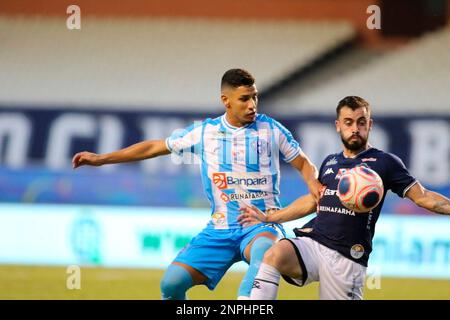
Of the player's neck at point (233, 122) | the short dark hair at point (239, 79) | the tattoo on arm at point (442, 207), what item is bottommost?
the tattoo on arm at point (442, 207)

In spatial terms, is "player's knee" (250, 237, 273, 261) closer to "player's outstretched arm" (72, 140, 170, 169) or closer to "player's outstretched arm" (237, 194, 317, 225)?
"player's outstretched arm" (237, 194, 317, 225)

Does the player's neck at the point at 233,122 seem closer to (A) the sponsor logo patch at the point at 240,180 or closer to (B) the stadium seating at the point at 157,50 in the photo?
(A) the sponsor logo patch at the point at 240,180

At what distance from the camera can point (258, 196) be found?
6684 millimetres

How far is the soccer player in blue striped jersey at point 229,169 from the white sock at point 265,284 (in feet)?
2.08

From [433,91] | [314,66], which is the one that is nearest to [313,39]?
[314,66]

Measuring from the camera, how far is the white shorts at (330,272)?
589 centimetres

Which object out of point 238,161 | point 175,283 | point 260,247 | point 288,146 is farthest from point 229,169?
point 175,283

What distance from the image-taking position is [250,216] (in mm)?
6289

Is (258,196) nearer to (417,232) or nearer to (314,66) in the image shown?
(417,232)

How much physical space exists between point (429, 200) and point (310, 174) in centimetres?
104

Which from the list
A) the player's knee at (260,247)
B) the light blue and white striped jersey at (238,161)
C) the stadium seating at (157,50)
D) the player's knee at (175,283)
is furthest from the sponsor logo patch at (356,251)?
the stadium seating at (157,50)

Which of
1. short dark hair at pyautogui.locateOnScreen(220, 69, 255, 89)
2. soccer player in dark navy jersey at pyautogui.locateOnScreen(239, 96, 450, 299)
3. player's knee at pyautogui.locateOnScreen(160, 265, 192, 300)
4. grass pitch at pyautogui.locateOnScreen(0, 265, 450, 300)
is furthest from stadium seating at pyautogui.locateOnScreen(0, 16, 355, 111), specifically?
soccer player in dark navy jersey at pyautogui.locateOnScreen(239, 96, 450, 299)

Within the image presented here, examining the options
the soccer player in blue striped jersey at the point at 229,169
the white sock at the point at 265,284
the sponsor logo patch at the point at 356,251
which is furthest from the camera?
the soccer player in blue striped jersey at the point at 229,169
